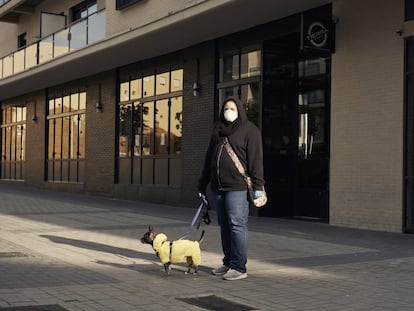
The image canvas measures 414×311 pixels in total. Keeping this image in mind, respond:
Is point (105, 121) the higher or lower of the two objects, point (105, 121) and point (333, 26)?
the lower

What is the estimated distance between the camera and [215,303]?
588 centimetres

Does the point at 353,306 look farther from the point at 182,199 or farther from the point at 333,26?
the point at 182,199

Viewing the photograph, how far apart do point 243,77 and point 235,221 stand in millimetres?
9069

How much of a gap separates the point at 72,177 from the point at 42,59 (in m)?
4.81

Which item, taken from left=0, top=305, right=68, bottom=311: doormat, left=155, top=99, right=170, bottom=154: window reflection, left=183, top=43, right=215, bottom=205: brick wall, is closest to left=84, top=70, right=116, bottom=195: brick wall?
left=155, top=99, right=170, bottom=154: window reflection

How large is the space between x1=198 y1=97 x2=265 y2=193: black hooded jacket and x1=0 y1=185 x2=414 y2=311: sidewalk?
113cm

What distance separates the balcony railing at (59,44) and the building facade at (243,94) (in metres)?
0.06

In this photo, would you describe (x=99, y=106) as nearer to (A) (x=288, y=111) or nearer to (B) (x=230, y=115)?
(A) (x=288, y=111)

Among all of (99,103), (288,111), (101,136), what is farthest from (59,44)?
(288,111)

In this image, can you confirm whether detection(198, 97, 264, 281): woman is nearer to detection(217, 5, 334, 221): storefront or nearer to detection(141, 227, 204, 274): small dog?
detection(141, 227, 204, 274): small dog

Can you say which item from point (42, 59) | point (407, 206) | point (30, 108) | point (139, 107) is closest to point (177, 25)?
point (139, 107)

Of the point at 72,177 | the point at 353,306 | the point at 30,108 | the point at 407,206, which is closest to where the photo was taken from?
the point at 353,306

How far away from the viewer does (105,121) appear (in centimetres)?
2131

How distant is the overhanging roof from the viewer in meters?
13.1
